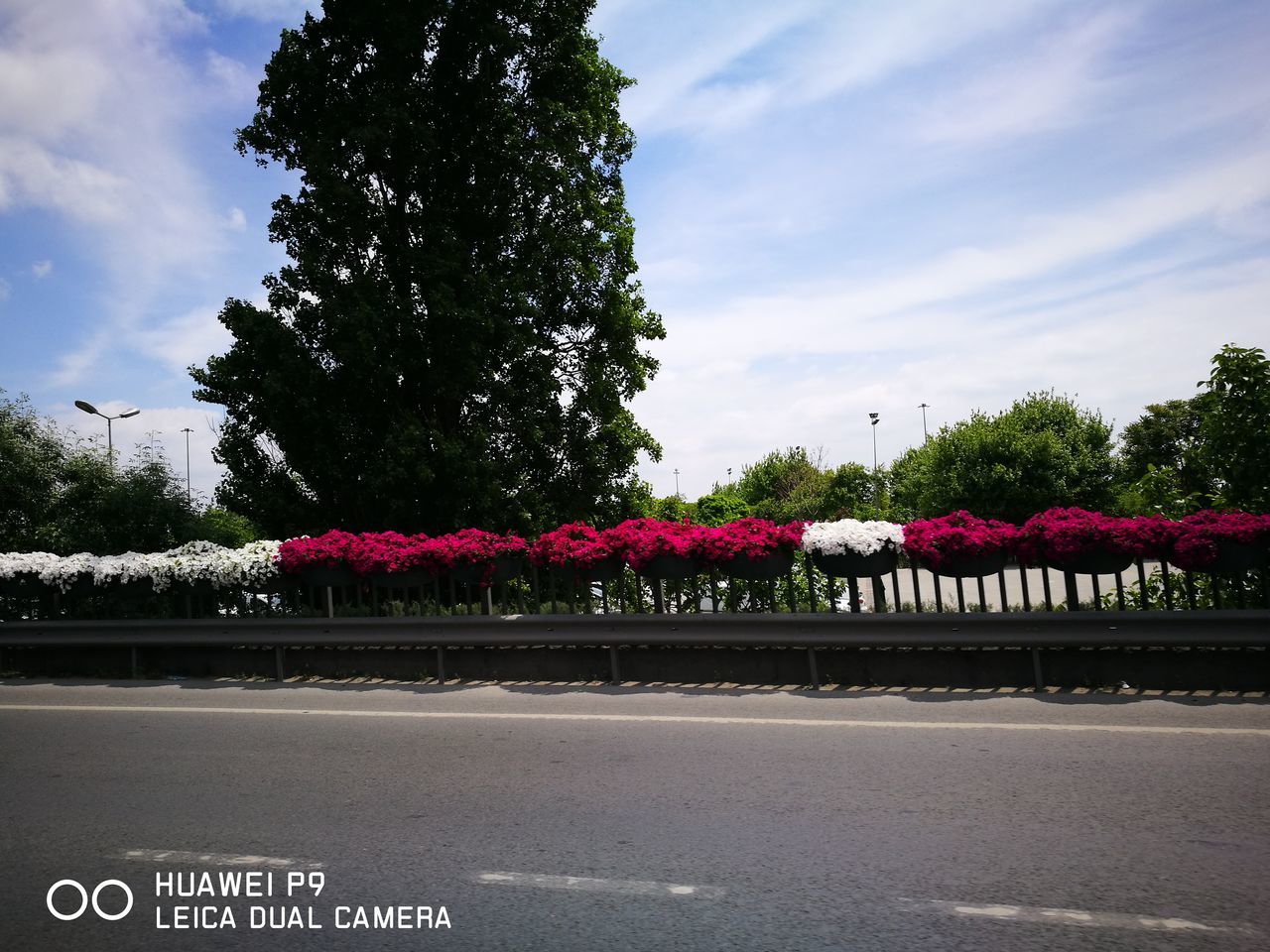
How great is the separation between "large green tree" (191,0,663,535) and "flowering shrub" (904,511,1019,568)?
30.9 ft

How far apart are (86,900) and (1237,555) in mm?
8449

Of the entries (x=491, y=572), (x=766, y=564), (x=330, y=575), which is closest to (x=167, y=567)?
(x=330, y=575)

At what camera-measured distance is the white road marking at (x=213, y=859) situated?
15.4 feet

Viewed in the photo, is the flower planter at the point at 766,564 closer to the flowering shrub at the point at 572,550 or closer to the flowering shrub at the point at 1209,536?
the flowering shrub at the point at 572,550

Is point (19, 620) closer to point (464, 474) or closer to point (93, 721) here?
point (93, 721)

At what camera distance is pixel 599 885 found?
4266 mm

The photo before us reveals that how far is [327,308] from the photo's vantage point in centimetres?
1666

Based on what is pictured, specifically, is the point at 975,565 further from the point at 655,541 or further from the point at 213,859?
the point at 213,859

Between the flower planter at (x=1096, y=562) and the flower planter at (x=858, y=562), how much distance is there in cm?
144

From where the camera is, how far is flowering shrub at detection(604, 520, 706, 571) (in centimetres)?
977

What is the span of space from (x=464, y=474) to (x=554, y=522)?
7.58 ft

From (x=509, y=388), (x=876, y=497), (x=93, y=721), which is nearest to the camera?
(x=93, y=721)

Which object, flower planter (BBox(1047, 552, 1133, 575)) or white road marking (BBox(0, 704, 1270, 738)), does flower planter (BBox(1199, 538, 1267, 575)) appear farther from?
white road marking (BBox(0, 704, 1270, 738))

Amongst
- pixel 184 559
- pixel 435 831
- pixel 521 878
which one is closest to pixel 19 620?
pixel 184 559
